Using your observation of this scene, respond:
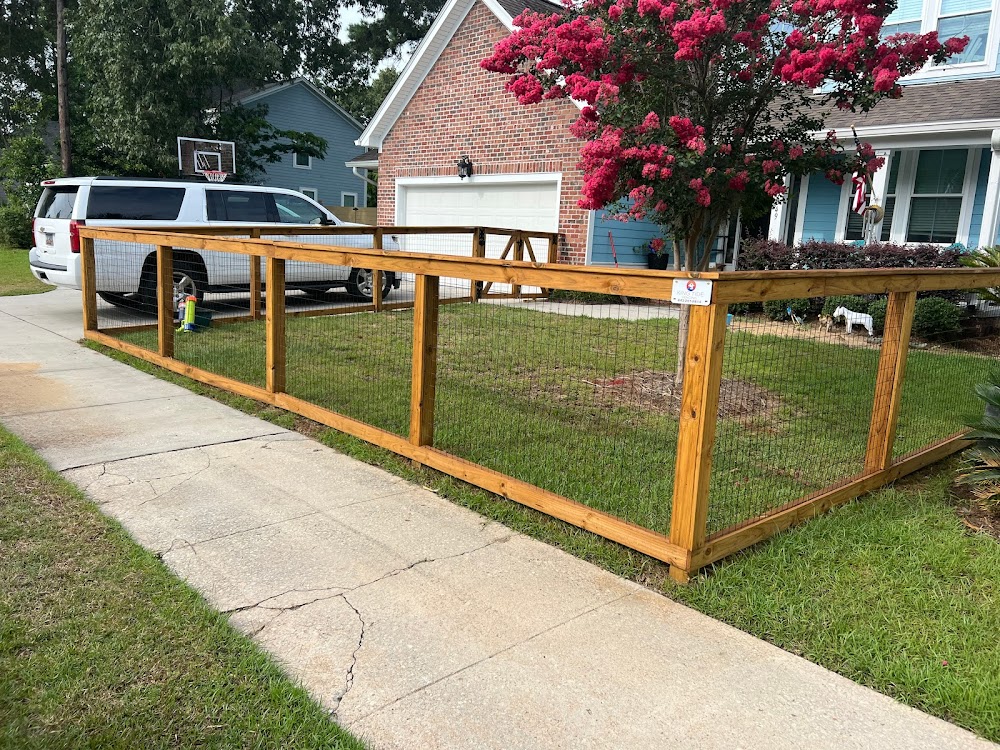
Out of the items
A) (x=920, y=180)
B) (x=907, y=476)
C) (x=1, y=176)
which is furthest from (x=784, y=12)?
(x=1, y=176)

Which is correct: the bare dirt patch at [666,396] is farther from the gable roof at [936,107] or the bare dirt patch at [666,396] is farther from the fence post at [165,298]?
the gable roof at [936,107]

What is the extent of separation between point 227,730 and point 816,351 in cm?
713

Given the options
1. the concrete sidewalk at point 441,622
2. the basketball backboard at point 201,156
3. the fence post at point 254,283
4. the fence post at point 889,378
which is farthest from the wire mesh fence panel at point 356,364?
the basketball backboard at point 201,156

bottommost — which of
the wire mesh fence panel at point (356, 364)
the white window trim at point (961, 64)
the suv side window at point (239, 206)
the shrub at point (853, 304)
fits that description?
the wire mesh fence panel at point (356, 364)

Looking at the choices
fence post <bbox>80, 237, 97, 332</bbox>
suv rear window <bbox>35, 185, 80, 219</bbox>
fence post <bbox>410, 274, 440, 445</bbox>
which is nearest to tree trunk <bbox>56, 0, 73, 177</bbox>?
suv rear window <bbox>35, 185, 80, 219</bbox>

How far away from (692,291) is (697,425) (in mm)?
594

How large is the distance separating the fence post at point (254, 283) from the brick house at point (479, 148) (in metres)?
5.56

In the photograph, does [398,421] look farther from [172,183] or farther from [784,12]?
[172,183]

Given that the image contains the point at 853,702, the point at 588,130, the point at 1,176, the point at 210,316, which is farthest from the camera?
the point at 1,176

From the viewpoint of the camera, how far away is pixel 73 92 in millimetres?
31125

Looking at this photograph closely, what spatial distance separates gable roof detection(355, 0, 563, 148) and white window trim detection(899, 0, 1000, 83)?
6.07 m

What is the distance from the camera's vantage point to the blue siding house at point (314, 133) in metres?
30.9

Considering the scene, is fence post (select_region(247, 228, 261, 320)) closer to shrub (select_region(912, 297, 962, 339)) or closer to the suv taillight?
the suv taillight

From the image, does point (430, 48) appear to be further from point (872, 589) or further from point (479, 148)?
point (872, 589)
